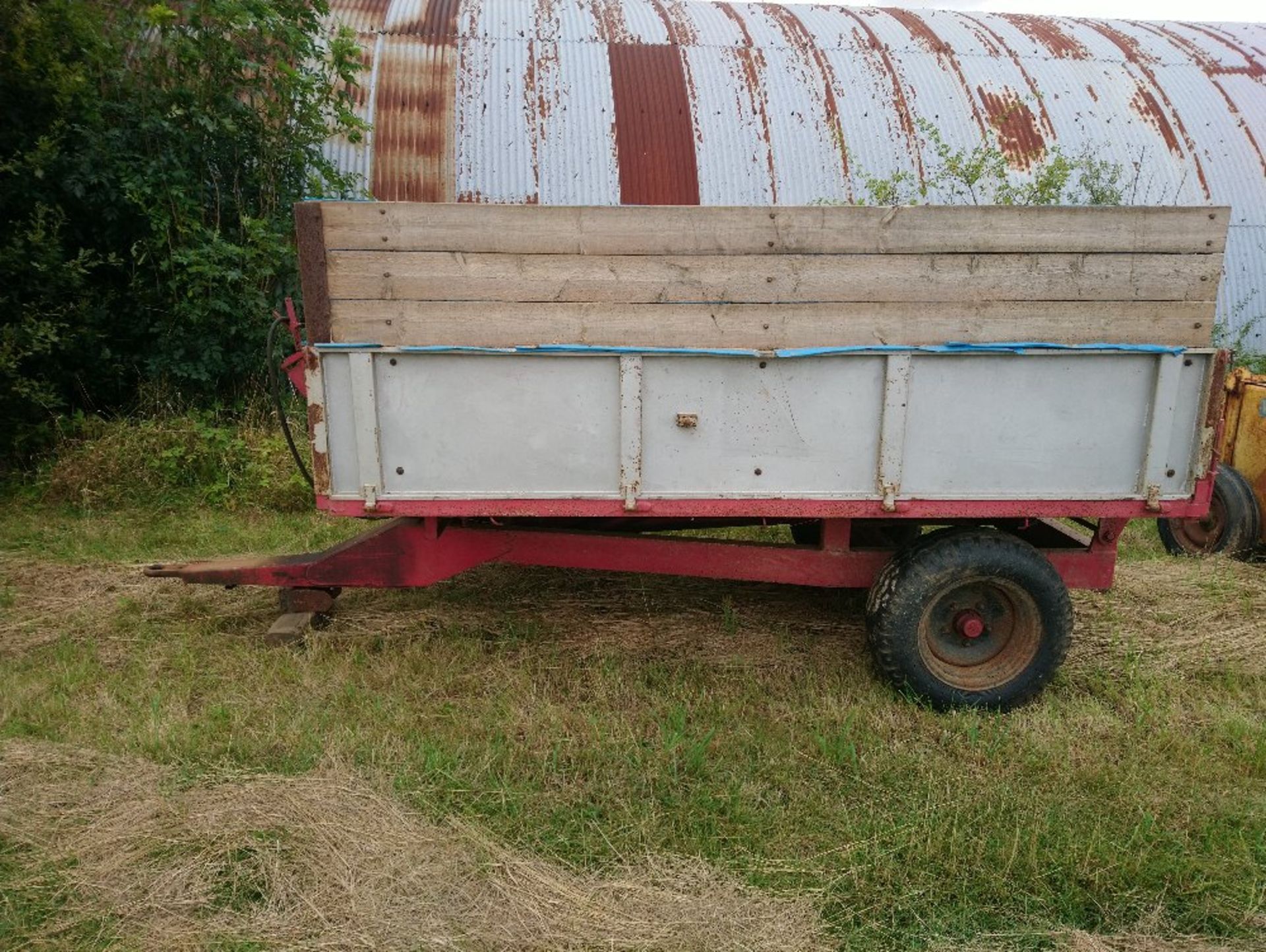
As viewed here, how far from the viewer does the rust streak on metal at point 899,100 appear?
8.72 metres

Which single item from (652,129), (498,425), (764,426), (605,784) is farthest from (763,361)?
(652,129)

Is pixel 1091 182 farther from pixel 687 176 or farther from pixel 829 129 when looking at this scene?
pixel 687 176

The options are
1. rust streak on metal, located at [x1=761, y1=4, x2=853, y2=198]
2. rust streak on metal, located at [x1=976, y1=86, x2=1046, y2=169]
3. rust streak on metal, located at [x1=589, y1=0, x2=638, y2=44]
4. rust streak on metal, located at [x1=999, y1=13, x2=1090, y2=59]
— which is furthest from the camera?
rust streak on metal, located at [x1=999, y1=13, x2=1090, y2=59]

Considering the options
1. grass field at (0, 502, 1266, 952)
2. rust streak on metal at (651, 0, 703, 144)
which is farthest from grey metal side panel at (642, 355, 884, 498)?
rust streak on metal at (651, 0, 703, 144)

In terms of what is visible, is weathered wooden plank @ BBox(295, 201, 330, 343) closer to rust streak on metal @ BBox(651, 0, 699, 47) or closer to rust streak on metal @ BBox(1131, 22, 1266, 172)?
rust streak on metal @ BBox(651, 0, 699, 47)

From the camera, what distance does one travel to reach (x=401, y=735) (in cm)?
331

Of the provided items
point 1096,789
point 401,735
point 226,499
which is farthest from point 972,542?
point 226,499

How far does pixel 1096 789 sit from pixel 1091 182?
7643mm

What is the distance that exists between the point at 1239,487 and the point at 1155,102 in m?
6.12

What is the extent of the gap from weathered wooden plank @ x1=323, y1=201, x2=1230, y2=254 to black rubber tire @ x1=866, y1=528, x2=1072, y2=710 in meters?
1.23

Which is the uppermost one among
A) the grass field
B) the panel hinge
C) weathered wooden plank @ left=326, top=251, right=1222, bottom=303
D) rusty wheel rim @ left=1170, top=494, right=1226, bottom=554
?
weathered wooden plank @ left=326, top=251, right=1222, bottom=303

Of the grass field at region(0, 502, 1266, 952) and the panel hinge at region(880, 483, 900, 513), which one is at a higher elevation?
the panel hinge at region(880, 483, 900, 513)

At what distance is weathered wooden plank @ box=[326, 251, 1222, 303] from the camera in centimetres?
325

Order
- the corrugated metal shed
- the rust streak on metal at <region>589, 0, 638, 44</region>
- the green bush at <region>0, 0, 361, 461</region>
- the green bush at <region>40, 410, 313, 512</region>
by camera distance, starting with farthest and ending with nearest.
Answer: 1. the rust streak on metal at <region>589, 0, 638, 44</region>
2. the corrugated metal shed
3. the green bush at <region>0, 0, 361, 461</region>
4. the green bush at <region>40, 410, 313, 512</region>
